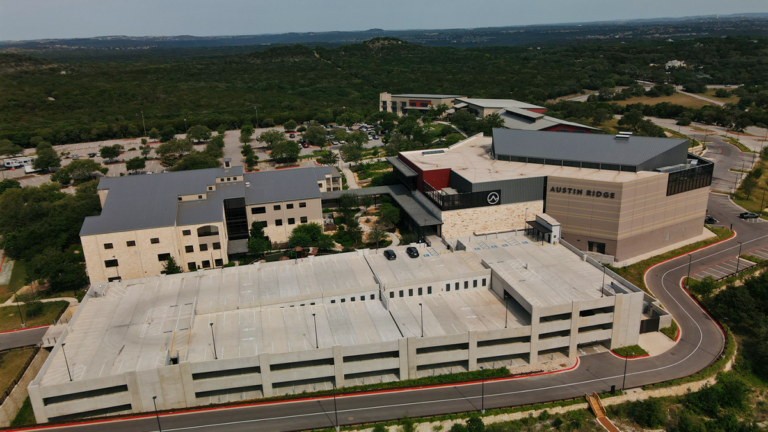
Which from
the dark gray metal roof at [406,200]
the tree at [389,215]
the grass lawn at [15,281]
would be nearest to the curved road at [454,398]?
the dark gray metal roof at [406,200]

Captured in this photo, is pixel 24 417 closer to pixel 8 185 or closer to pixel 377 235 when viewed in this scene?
pixel 377 235

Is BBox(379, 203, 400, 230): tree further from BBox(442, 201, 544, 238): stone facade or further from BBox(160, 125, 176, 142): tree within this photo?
BBox(160, 125, 176, 142): tree

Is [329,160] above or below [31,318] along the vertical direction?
above

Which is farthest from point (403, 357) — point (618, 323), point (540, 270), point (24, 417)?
point (24, 417)

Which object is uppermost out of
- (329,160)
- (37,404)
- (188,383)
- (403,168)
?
(403,168)

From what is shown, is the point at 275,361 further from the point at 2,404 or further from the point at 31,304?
the point at 31,304

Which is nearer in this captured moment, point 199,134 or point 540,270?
point 540,270

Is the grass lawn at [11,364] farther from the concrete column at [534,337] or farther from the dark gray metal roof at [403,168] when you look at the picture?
the dark gray metal roof at [403,168]

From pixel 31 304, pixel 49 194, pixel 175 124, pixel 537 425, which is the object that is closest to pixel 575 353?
pixel 537 425
